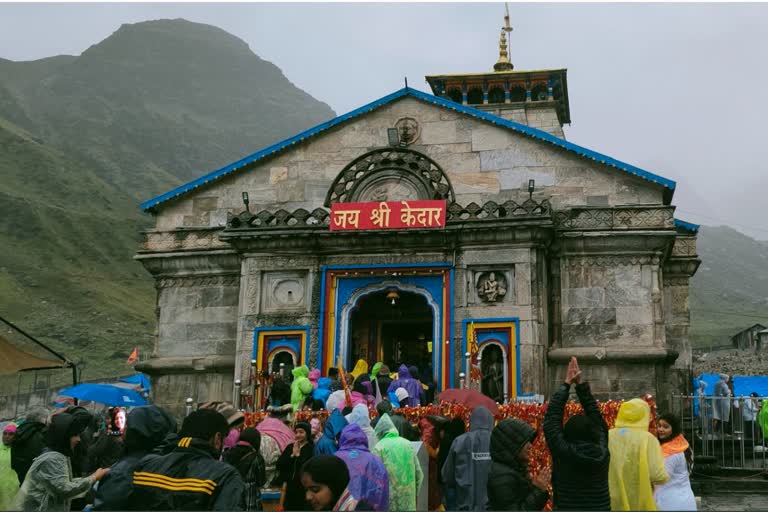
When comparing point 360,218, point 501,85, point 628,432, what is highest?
point 501,85

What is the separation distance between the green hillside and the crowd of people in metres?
64.6

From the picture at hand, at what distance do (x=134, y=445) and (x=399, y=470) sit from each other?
9.80 feet

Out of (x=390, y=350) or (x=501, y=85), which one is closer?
(x=390, y=350)

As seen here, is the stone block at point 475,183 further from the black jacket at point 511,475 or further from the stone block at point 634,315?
the black jacket at point 511,475

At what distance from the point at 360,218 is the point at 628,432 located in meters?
14.9

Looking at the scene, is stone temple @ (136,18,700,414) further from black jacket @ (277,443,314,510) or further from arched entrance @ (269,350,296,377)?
black jacket @ (277,443,314,510)

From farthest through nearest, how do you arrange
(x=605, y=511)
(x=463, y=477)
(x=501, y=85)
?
(x=501, y=85) → (x=463, y=477) → (x=605, y=511)

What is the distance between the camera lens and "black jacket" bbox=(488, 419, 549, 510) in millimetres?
7820

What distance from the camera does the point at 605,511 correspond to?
7555 millimetres

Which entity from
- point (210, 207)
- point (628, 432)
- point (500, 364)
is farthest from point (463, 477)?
point (210, 207)

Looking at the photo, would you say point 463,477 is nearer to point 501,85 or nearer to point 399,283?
point 399,283

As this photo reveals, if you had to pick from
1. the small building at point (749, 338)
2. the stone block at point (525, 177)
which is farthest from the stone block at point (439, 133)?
the small building at point (749, 338)

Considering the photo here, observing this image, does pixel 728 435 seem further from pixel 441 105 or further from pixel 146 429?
pixel 146 429

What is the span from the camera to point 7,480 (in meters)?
8.93
